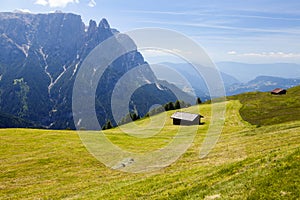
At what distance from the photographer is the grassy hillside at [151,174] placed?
20953 millimetres

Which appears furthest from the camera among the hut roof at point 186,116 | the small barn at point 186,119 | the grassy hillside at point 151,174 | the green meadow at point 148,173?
the hut roof at point 186,116

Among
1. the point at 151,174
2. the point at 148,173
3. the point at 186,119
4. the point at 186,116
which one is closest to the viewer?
the point at 151,174

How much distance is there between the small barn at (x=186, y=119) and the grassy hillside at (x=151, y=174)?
4721cm

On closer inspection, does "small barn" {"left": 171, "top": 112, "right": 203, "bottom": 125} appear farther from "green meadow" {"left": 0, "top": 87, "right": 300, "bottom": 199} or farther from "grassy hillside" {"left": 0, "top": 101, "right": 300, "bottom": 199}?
"grassy hillside" {"left": 0, "top": 101, "right": 300, "bottom": 199}

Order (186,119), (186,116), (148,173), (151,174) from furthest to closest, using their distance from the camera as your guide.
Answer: (186,116), (186,119), (148,173), (151,174)

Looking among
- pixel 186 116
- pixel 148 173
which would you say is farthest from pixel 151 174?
pixel 186 116

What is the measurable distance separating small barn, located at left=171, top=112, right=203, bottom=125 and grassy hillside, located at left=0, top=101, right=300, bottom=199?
155 feet

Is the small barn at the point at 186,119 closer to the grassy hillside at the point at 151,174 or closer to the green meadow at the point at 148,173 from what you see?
the green meadow at the point at 148,173

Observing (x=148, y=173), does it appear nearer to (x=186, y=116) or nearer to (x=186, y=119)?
(x=186, y=119)

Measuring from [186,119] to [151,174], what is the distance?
282 feet

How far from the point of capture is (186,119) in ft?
395

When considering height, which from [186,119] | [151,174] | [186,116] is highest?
[151,174]

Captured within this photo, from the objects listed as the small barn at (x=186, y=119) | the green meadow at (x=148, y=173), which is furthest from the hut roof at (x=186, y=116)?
the green meadow at (x=148, y=173)

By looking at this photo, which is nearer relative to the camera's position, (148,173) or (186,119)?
(148,173)
